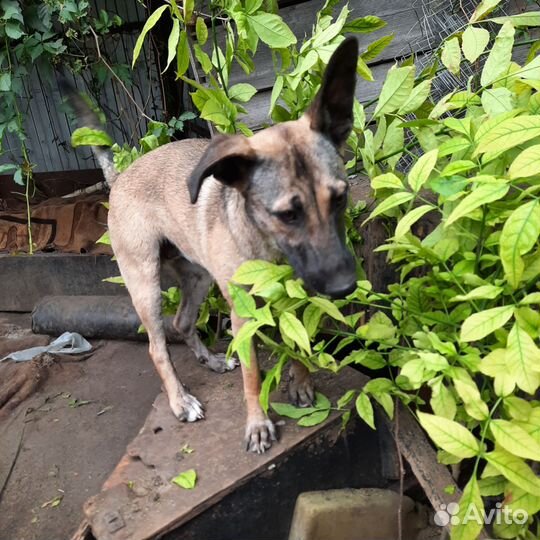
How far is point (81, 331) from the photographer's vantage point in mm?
4957

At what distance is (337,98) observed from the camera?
2.33m

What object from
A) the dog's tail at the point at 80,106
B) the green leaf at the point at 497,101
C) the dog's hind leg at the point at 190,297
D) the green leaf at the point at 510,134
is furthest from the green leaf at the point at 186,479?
the dog's tail at the point at 80,106

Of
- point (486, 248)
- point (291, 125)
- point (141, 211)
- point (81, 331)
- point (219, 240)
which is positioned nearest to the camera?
point (486, 248)

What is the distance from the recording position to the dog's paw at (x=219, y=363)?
3.53 meters

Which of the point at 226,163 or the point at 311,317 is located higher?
the point at 226,163

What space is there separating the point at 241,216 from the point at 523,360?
1.49 meters

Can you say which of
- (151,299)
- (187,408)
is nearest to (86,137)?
(151,299)

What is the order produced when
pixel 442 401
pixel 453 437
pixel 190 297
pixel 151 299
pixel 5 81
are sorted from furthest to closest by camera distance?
pixel 5 81 < pixel 190 297 < pixel 151 299 < pixel 442 401 < pixel 453 437

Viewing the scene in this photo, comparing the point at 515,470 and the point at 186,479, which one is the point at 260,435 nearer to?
the point at 186,479

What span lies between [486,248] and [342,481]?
151 centimetres

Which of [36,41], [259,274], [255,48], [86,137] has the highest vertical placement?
[36,41]

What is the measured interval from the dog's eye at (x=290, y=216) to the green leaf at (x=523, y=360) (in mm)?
992

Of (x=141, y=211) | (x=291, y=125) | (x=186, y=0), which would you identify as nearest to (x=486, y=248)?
(x=291, y=125)

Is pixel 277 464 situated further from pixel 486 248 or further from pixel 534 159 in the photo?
pixel 534 159
